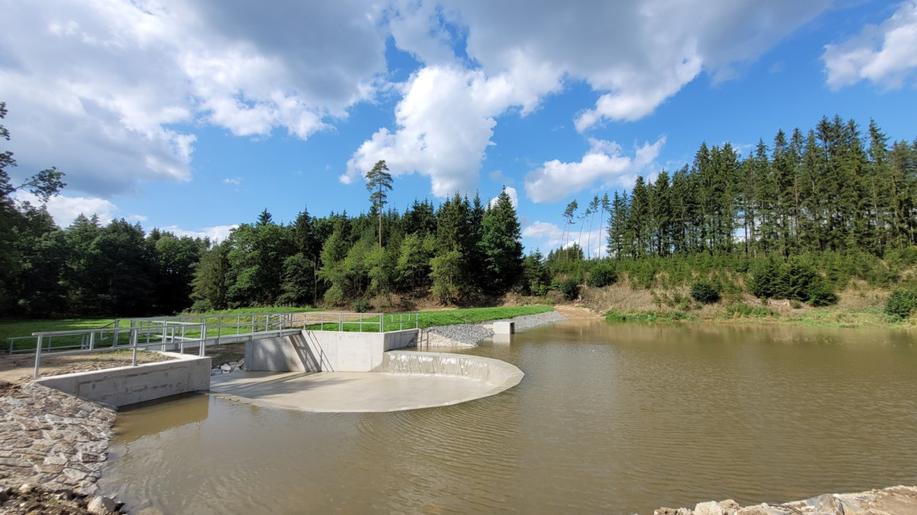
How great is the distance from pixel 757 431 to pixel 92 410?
50.8 ft

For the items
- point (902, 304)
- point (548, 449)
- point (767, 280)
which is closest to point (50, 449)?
point (548, 449)

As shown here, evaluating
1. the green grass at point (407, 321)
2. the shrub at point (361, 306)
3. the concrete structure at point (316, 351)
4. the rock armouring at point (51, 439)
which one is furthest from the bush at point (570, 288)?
the rock armouring at point (51, 439)

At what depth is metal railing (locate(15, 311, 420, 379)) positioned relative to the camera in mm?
13406

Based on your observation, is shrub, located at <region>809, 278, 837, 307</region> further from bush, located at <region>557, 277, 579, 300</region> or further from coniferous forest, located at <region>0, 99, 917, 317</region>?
bush, located at <region>557, 277, 579, 300</region>

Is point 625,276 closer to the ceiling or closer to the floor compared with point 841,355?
closer to the ceiling

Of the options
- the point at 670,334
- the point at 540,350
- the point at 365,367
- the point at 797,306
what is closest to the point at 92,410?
the point at 365,367

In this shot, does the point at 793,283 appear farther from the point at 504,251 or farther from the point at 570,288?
the point at 504,251

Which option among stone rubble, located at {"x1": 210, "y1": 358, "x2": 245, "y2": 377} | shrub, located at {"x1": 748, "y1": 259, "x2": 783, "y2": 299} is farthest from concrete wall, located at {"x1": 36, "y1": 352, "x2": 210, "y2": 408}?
shrub, located at {"x1": 748, "y1": 259, "x2": 783, "y2": 299}

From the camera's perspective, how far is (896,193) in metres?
42.0

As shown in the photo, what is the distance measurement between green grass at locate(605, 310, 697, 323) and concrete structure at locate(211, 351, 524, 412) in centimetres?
3103

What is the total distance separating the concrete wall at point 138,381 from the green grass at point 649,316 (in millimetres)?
38664

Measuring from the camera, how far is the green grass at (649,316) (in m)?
42.0

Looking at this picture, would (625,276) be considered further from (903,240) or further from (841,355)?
(841,355)

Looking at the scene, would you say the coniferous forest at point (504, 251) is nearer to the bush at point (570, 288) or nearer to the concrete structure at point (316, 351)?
the bush at point (570, 288)
